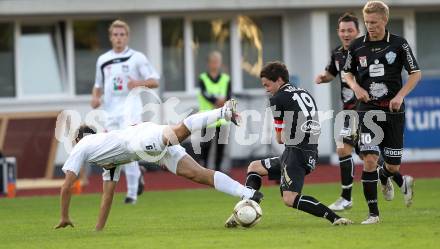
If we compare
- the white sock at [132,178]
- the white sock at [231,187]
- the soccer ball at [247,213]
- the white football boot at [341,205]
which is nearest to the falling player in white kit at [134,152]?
the white sock at [231,187]

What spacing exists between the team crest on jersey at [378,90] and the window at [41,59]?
526 inches

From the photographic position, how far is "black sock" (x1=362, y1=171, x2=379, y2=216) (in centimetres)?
1129

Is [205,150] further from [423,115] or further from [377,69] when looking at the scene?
[377,69]

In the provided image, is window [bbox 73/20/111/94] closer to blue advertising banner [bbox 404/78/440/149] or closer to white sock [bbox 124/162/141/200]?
blue advertising banner [bbox 404/78/440/149]

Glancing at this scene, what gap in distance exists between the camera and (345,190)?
13344 millimetres

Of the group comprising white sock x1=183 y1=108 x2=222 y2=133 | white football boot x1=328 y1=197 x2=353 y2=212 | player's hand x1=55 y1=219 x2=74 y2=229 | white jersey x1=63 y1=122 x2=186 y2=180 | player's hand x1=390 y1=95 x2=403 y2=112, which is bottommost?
white football boot x1=328 y1=197 x2=353 y2=212

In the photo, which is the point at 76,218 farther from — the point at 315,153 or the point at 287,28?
the point at 287,28

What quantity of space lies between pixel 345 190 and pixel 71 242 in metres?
4.16

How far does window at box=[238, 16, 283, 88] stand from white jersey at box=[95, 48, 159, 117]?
9066 millimetres

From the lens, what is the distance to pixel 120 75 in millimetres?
15828

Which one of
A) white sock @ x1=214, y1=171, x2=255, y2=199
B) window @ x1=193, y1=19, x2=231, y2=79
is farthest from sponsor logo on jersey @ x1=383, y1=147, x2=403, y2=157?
window @ x1=193, y1=19, x2=231, y2=79

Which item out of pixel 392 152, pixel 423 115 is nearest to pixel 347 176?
pixel 392 152

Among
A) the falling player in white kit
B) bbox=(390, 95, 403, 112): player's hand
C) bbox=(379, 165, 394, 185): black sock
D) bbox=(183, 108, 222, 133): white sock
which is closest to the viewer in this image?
bbox=(183, 108, 222, 133): white sock

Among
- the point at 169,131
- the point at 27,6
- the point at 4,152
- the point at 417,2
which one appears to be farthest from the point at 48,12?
the point at 169,131
